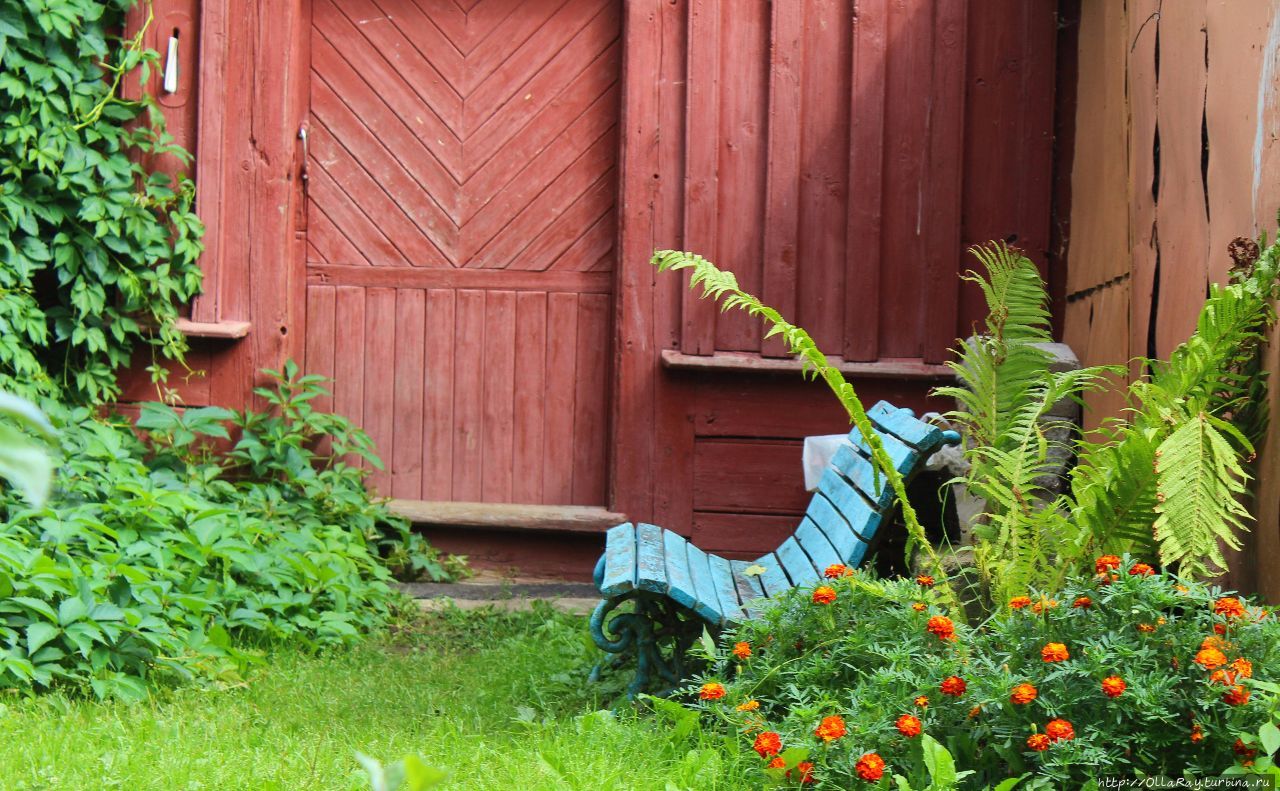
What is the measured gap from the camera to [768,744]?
247 centimetres

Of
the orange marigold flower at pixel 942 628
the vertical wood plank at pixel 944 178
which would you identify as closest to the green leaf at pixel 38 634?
the orange marigold flower at pixel 942 628

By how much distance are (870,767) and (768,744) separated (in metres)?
0.24

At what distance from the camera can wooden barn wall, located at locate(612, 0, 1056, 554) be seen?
5.25 m

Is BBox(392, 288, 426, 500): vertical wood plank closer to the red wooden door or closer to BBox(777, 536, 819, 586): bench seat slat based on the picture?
the red wooden door

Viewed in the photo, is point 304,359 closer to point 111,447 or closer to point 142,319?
point 142,319

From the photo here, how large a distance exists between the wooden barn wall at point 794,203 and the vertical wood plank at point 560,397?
0.33 m

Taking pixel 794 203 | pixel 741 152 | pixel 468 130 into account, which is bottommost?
pixel 794 203

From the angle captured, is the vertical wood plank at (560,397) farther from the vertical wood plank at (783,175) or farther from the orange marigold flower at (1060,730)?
the orange marigold flower at (1060,730)

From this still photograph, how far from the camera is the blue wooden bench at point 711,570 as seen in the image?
3225 millimetres

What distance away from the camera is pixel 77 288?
516cm

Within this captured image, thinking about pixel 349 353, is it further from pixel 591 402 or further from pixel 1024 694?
pixel 1024 694

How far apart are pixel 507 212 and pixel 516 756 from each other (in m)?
3.30

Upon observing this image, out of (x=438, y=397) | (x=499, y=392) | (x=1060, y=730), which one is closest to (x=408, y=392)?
(x=438, y=397)

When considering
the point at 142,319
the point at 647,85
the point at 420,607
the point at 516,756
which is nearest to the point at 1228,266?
the point at 516,756
